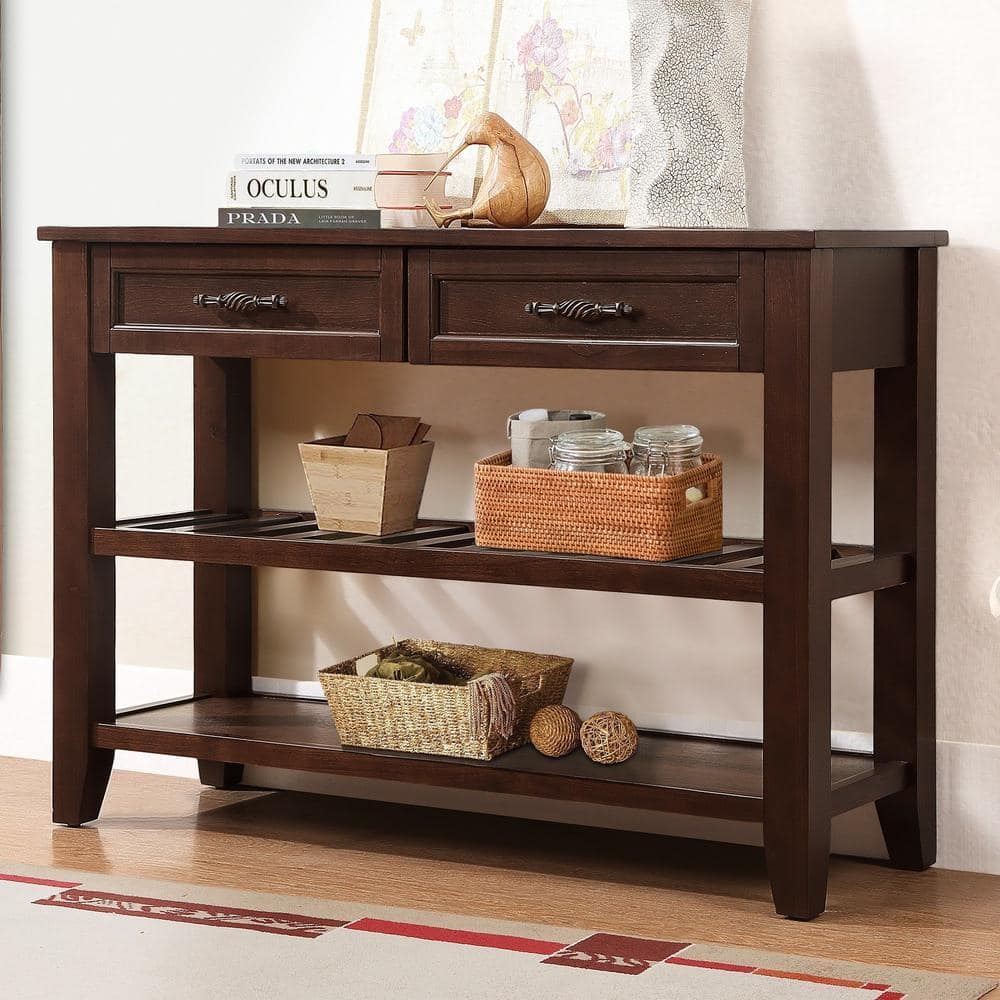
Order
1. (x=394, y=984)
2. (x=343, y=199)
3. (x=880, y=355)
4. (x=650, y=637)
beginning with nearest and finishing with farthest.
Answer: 1. (x=394, y=984)
2. (x=880, y=355)
3. (x=343, y=199)
4. (x=650, y=637)

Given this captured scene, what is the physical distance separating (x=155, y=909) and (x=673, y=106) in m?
1.27

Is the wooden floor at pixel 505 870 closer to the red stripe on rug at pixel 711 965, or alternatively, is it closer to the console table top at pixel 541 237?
the red stripe on rug at pixel 711 965

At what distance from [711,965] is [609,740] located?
460 mm

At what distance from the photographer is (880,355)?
248cm

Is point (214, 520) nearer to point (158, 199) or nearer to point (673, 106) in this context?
point (158, 199)

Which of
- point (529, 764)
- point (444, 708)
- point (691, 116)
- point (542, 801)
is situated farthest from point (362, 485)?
point (691, 116)

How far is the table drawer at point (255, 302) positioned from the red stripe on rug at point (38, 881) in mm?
755

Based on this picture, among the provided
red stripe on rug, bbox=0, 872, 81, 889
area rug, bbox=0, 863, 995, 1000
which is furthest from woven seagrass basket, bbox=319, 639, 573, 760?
red stripe on rug, bbox=0, 872, 81, 889

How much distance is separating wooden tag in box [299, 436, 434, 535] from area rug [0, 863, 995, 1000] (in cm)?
58

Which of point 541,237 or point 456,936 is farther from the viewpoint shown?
point 541,237

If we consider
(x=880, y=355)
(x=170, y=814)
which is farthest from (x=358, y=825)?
(x=880, y=355)

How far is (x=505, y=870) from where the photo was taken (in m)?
2.60

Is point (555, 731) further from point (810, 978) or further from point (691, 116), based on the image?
point (691, 116)

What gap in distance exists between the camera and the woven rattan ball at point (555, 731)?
2.59 m
